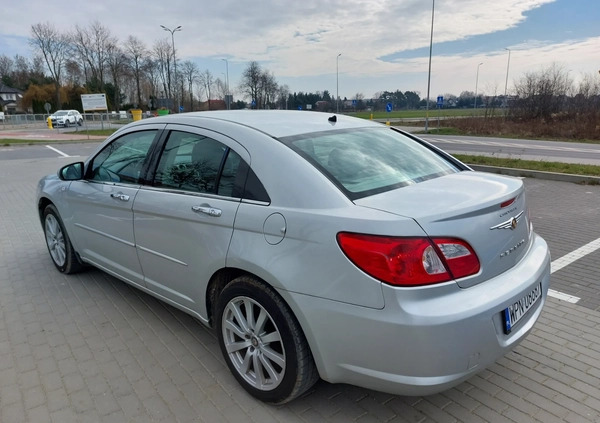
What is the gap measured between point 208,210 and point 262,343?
2.79 feet

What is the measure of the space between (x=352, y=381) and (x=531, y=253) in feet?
4.43

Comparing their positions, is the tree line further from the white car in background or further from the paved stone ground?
the paved stone ground

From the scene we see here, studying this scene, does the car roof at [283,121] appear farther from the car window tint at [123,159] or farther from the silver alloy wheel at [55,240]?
the silver alloy wheel at [55,240]

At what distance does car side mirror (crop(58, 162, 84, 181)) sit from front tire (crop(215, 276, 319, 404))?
2.28 metres

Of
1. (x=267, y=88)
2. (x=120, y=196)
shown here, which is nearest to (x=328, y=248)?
(x=120, y=196)

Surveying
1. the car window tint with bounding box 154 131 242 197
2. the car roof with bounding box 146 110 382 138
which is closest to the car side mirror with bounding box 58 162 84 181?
the car roof with bounding box 146 110 382 138

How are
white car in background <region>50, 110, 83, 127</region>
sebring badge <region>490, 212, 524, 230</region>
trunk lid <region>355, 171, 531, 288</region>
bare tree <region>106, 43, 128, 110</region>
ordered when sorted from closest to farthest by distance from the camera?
trunk lid <region>355, 171, 531, 288</region>, sebring badge <region>490, 212, 524, 230</region>, white car in background <region>50, 110, 83, 127</region>, bare tree <region>106, 43, 128, 110</region>

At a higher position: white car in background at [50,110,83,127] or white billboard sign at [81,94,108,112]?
white billboard sign at [81,94,108,112]

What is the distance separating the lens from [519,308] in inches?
88.2

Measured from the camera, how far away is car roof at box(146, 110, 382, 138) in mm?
2777

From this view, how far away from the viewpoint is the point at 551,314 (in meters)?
3.56

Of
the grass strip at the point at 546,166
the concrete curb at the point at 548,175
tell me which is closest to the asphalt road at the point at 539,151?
the grass strip at the point at 546,166

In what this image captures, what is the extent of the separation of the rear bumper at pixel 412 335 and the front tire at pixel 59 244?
3.14 m

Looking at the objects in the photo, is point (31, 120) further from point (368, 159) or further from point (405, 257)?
point (405, 257)
